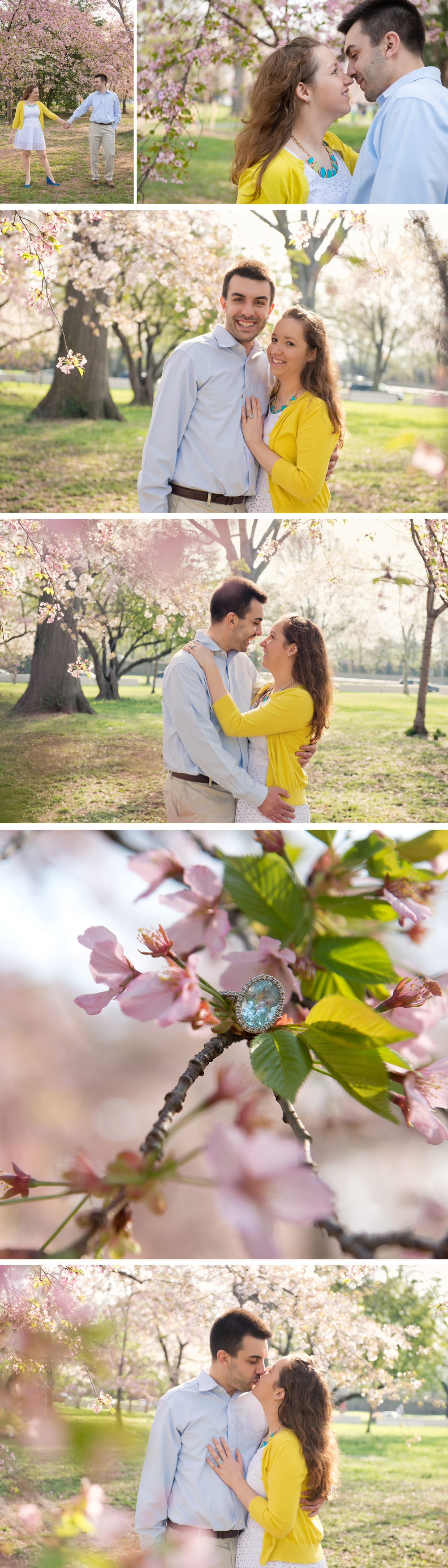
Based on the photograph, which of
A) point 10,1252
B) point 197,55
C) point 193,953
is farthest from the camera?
point 197,55

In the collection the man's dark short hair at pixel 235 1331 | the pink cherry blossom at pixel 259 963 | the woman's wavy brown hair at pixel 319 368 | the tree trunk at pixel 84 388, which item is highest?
the tree trunk at pixel 84 388

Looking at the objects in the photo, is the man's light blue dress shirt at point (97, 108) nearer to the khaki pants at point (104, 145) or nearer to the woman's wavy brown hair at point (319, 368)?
the khaki pants at point (104, 145)

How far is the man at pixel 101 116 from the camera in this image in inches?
90.4

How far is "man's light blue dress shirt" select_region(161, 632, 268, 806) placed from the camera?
166 cm

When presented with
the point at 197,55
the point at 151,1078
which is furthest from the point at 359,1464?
the point at 197,55

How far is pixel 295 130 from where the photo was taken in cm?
203

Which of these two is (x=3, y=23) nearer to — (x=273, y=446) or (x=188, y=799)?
(x=273, y=446)

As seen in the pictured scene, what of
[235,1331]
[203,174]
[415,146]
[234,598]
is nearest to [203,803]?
[234,598]

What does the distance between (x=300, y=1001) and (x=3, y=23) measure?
2.59 m

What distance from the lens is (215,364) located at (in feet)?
6.07

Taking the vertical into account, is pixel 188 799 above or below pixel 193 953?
above

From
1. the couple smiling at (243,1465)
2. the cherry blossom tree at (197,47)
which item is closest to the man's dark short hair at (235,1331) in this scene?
the couple smiling at (243,1465)

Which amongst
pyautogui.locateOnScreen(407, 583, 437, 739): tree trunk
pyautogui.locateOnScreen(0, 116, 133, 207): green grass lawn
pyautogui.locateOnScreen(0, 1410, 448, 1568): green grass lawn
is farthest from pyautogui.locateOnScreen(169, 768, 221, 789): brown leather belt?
pyautogui.locateOnScreen(0, 116, 133, 207): green grass lawn

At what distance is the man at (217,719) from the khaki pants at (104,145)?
4.16 ft
